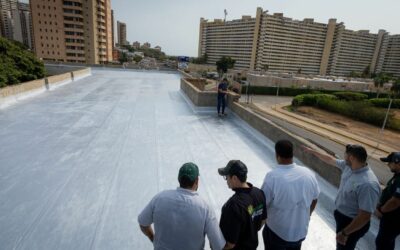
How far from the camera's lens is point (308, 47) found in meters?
113

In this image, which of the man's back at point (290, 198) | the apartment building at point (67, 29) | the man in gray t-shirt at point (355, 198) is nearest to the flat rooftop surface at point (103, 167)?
the man in gray t-shirt at point (355, 198)

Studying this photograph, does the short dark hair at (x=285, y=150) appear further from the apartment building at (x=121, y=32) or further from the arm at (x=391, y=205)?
the apartment building at (x=121, y=32)

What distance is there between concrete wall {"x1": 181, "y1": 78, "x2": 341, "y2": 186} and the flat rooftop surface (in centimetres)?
18

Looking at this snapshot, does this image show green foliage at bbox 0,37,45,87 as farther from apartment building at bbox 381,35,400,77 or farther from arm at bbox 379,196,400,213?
apartment building at bbox 381,35,400,77

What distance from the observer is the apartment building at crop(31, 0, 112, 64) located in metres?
54.5

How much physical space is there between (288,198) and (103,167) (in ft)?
10.4

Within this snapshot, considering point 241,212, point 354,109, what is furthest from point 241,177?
point 354,109

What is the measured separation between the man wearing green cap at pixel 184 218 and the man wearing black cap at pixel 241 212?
8 centimetres

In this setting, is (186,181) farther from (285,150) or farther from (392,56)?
(392,56)

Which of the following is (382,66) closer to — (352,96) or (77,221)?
(352,96)

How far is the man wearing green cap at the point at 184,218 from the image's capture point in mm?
1446

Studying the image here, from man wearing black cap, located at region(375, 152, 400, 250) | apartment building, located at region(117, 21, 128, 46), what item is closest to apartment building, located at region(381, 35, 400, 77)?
man wearing black cap, located at region(375, 152, 400, 250)

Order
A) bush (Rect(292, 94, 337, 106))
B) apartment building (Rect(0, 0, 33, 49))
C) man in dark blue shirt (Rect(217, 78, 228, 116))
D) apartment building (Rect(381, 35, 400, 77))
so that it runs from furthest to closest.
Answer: apartment building (Rect(0, 0, 33, 49))
apartment building (Rect(381, 35, 400, 77))
bush (Rect(292, 94, 337, 106))
man in dark blue shirt (Rect(217, 78, 228, 116))

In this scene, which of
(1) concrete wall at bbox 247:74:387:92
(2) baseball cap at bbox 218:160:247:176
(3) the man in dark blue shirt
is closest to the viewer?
→ (2) baseball cap at bbox 218:160:247:176
